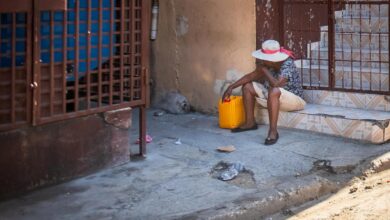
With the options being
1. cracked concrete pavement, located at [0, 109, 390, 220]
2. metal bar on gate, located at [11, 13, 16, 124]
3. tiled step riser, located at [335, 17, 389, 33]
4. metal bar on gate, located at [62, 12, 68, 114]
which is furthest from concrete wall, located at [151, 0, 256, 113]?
metal bar on gate, located at [11, 13, 16, 124]

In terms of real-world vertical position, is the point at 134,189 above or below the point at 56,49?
below

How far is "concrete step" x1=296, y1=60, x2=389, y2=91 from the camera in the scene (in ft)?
25.8

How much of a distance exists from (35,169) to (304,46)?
4.20 m

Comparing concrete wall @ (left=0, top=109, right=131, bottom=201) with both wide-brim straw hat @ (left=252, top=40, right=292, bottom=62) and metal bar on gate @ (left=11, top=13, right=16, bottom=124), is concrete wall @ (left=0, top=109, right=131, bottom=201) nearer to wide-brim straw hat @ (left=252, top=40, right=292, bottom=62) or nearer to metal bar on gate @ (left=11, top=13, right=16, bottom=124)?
metal bar on gate @ (left=11, top=13, right=16, bottom=124)

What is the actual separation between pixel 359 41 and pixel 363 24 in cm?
54

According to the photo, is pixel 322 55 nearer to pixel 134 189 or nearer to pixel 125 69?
pixel 125 69

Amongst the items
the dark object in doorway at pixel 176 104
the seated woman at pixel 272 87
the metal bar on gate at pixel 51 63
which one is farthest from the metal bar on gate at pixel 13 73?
the dark object in doorway at pixel 176 104

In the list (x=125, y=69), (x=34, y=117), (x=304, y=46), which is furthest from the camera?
(x=304, y=46)

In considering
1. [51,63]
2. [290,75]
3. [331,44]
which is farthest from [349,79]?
[51,63]

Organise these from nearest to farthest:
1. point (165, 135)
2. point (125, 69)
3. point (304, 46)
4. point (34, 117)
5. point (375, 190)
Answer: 1. point (34, 117)
2. point (375, 190)
3. point (125, 69)
4. point (165, 135)
5. point (304, 46)

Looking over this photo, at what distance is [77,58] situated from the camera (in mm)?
5844

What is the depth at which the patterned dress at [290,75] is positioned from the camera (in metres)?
7.59

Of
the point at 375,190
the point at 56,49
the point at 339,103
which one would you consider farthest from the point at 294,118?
the point at 56,49

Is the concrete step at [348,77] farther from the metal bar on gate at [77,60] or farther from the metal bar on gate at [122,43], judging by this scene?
the metal bar on gate at [77,60]
